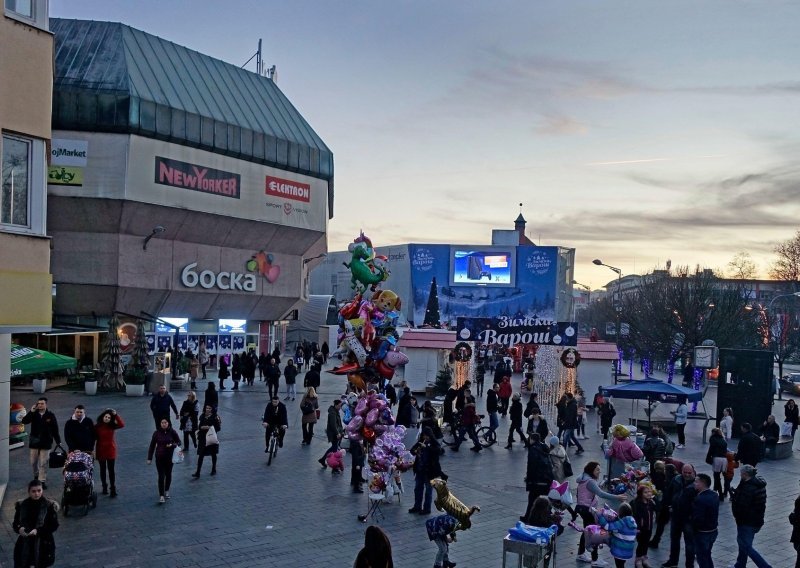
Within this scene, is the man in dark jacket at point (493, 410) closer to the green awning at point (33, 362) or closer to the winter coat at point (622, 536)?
the winter coat at point (622, 536)

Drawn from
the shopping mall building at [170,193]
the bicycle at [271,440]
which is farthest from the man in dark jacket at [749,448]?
the shopping mall building at [170,193]

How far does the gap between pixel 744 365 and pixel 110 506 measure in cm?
1736

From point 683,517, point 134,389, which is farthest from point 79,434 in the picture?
point 134,389

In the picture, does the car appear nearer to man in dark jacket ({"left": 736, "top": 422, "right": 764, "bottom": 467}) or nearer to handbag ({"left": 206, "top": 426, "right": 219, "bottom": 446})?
man in dark jacket ({"left": 736, "top": 422, "right": 764, "bottom": 467})

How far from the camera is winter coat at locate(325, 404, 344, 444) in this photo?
49.5ft

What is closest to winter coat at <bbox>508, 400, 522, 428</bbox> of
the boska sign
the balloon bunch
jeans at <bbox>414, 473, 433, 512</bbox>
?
the balloon bunch

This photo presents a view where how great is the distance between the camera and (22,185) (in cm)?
1115

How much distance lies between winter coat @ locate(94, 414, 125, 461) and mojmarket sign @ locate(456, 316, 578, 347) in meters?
14.4

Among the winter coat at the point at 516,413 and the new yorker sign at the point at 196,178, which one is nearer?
the winter coat at the point at 516,413

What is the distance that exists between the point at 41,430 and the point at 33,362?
5.16m

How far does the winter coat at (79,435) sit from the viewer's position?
464 inches

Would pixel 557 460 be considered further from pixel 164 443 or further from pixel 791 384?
pixel 791 384

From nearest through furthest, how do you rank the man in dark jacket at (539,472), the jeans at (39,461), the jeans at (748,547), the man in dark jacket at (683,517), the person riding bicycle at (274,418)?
the jeans at (748,547) → the man in dark jacket at (683,517) → the man in dark jacket at (539,472) → the jeans at (39,461) → the person riding bicycle at (274,418)

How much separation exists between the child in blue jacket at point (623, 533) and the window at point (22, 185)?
387 inches
